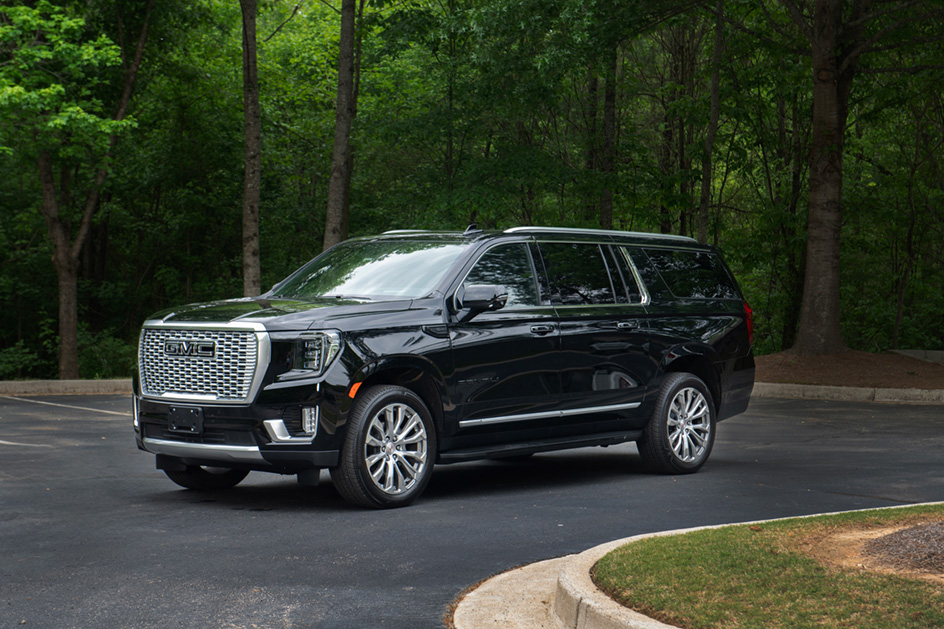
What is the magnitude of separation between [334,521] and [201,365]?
152 cm

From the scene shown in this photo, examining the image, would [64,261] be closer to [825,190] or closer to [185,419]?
[825,190]

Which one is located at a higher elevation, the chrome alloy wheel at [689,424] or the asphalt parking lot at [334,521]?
the chrome alloy wheel at [689,424]

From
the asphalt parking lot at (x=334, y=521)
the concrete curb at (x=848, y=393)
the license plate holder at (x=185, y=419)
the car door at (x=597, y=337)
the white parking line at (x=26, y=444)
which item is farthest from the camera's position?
the concrete curb at (x=848, y=393)

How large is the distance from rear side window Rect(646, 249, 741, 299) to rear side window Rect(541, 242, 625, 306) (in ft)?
2.63

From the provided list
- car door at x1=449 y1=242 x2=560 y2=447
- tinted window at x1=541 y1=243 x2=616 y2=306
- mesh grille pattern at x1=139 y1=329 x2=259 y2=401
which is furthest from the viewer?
tinted window at x1=541 y1=243 x2=616 y2=306

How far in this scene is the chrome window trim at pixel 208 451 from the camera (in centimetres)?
750

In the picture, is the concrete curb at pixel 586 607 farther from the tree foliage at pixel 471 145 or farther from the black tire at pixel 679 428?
the tree foliage at pixel 471 145

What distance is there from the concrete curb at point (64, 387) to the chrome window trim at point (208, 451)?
12.4m

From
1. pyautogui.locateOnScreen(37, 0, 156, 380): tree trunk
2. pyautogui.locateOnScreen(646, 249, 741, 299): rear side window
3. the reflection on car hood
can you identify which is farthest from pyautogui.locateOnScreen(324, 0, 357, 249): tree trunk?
the reflection on car hood

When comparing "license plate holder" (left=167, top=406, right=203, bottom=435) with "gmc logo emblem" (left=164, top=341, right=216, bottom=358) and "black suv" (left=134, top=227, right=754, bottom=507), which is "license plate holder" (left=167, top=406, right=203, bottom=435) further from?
"gmc logo emblem" (left=164, top=341, right=216, bottom=358)

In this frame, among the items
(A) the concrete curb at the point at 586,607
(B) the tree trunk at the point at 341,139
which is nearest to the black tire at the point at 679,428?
(A) the concrete curb at the point at 586,607

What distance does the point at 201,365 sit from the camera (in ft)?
25.6

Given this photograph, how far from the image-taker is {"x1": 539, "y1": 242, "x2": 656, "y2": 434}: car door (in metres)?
9.20

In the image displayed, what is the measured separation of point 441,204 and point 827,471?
16.6 meters
